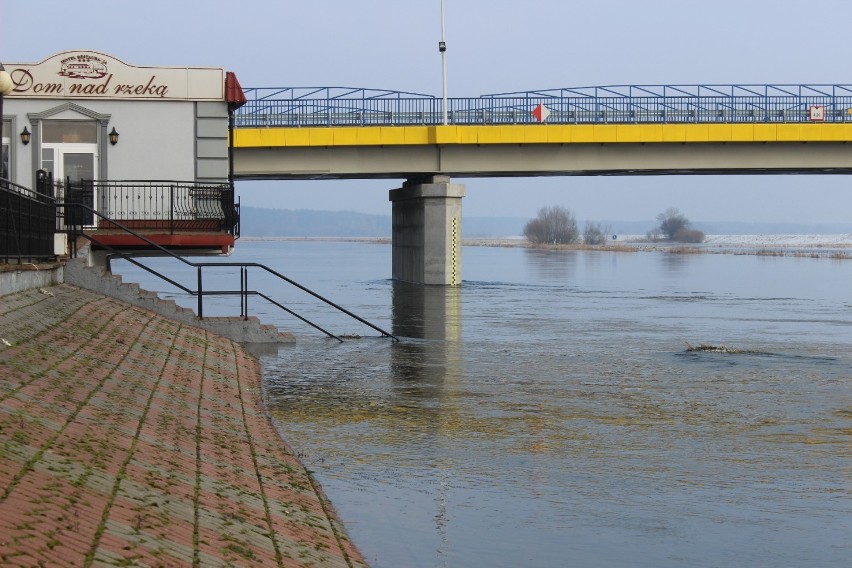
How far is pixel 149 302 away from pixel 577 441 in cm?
1128

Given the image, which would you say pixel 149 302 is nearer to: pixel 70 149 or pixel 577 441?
pixel 70 149

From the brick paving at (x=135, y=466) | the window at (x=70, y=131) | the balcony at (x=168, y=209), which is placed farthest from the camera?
the window at (x=70, y=131)

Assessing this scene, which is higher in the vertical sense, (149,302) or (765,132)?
(765,132)

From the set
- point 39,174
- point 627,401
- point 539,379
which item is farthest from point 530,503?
point 39,174

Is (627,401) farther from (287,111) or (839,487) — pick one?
(287,111)

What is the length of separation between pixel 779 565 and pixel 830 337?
67.8 ft

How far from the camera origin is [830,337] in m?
28.3

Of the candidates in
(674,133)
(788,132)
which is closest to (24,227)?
(674,133)

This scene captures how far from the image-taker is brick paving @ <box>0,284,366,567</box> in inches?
285

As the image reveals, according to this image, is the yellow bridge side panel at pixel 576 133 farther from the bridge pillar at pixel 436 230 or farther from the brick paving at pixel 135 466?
the brick paving at pixel 135 466

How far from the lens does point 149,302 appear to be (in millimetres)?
22594

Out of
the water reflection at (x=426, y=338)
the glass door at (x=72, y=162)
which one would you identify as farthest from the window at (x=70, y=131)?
the water reflection at (x=426, y=338)

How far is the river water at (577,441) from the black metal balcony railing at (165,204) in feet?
10.7

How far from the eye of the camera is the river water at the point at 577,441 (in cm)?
946
